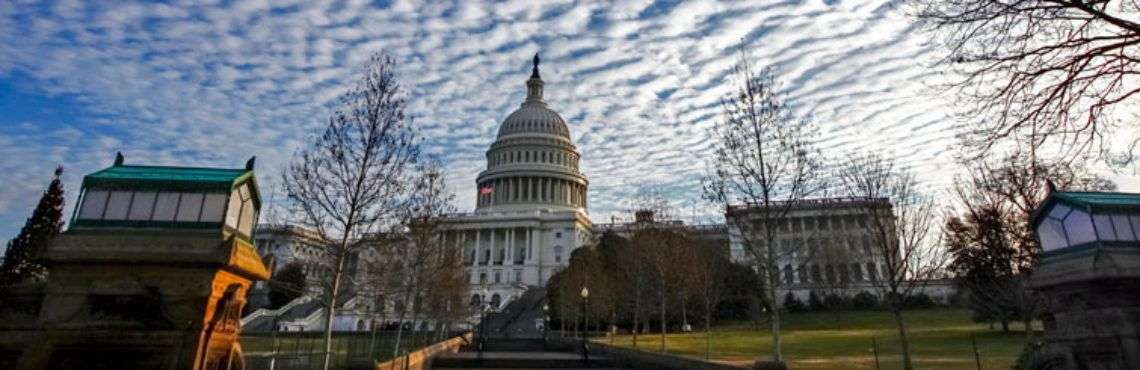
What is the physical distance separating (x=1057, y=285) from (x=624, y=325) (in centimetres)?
4846

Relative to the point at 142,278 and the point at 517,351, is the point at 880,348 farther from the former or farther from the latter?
the point at 142,278

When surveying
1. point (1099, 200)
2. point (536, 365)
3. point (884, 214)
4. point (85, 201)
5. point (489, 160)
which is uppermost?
point (489, 160)

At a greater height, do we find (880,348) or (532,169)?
(532,169)

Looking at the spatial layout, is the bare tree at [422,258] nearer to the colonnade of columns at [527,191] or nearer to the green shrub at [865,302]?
the green shrub at [865,302]

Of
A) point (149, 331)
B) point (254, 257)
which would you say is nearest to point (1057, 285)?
point (254, 257)

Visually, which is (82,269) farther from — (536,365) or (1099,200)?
(536,365)

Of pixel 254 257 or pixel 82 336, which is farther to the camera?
pixel 254 257

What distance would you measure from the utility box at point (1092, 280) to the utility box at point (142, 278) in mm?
8613

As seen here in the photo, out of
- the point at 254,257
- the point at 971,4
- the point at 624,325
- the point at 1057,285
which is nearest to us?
the point at 254,257

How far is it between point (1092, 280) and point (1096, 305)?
1.44ft

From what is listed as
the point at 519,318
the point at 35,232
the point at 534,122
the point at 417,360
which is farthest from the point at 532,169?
the point at 417,360

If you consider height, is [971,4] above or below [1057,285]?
above

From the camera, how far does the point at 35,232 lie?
31422 mm

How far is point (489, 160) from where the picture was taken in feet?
388
